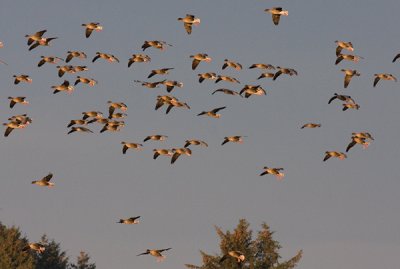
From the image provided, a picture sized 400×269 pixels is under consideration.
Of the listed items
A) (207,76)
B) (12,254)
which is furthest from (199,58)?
(12,254)

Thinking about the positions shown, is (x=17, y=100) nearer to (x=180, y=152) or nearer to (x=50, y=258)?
(x=180, y=152)

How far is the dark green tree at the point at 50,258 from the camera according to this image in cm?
15462

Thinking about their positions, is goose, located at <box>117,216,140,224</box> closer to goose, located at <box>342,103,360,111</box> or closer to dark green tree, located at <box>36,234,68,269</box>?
goose, located at <box>342,103,360,111</box>

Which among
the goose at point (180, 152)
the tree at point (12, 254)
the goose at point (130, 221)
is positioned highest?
the tree at point (12, 254)

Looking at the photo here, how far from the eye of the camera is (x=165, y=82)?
3482 inches

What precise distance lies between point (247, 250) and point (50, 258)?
185 ft

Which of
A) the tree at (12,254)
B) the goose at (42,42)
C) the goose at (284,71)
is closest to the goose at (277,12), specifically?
the goose at (284,71)

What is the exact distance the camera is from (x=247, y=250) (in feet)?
338

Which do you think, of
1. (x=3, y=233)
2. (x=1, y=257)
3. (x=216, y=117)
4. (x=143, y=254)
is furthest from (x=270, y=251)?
(x=3, y=233)

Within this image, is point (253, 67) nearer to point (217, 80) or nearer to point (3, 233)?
point (217, 80)

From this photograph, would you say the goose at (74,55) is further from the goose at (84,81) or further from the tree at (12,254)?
the tree at (12,254)

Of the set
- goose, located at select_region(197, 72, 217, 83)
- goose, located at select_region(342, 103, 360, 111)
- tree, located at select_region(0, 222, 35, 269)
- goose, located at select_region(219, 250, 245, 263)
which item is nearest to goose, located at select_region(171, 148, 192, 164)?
goose, located at select_region(197, 72, 217, 83)

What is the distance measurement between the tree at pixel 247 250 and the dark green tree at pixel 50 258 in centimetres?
5239

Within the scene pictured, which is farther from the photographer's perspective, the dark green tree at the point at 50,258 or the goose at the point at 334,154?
the dark green tree at the point at 50,258
